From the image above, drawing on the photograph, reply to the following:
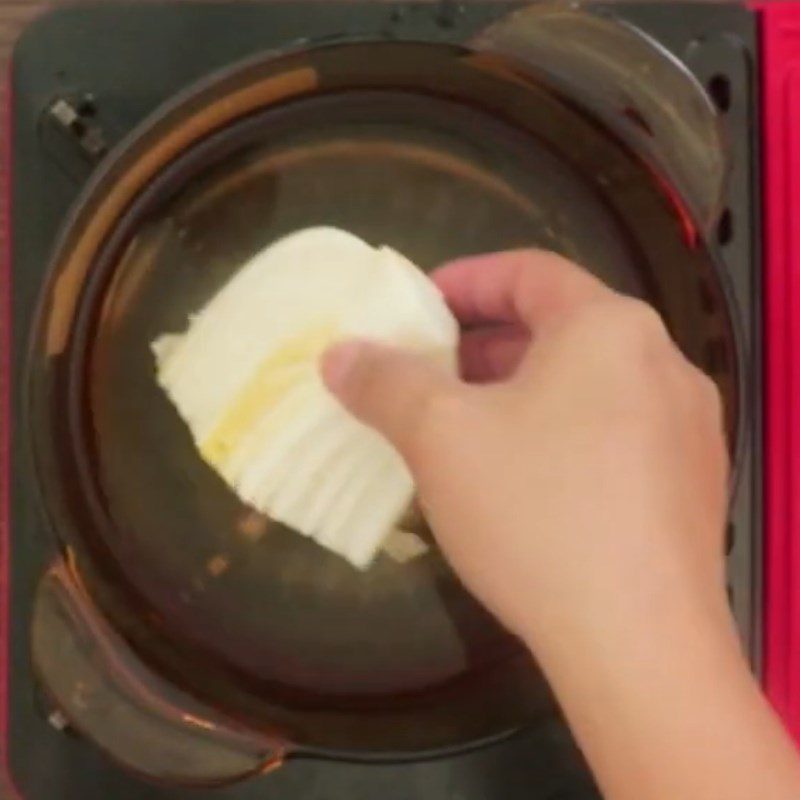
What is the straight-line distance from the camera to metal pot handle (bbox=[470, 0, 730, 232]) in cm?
51

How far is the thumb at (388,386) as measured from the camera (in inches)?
16.2

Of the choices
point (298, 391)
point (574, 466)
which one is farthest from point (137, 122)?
point (574, 466)

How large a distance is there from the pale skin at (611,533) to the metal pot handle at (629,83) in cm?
10

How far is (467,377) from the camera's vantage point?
1.73ft

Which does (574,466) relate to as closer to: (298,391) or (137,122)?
(298,391)

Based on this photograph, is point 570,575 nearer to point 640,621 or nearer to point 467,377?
point 640,621

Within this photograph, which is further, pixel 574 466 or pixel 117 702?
pixel 117 702

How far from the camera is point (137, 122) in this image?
549 millimetres

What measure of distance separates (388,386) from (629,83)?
17 centimetres

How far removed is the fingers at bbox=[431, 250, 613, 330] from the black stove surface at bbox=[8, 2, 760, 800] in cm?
11

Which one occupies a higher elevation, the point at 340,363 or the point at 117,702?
the point at 340,363

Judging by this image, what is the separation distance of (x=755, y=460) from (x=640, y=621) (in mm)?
202

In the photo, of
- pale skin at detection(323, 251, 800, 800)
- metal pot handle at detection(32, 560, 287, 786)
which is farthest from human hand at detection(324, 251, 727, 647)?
metal pot handle at detection(32, 560, 287, 786)

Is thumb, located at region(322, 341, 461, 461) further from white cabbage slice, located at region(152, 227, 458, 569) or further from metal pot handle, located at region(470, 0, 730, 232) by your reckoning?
metal pot handle, located at region(470, 0, 730, 232)
